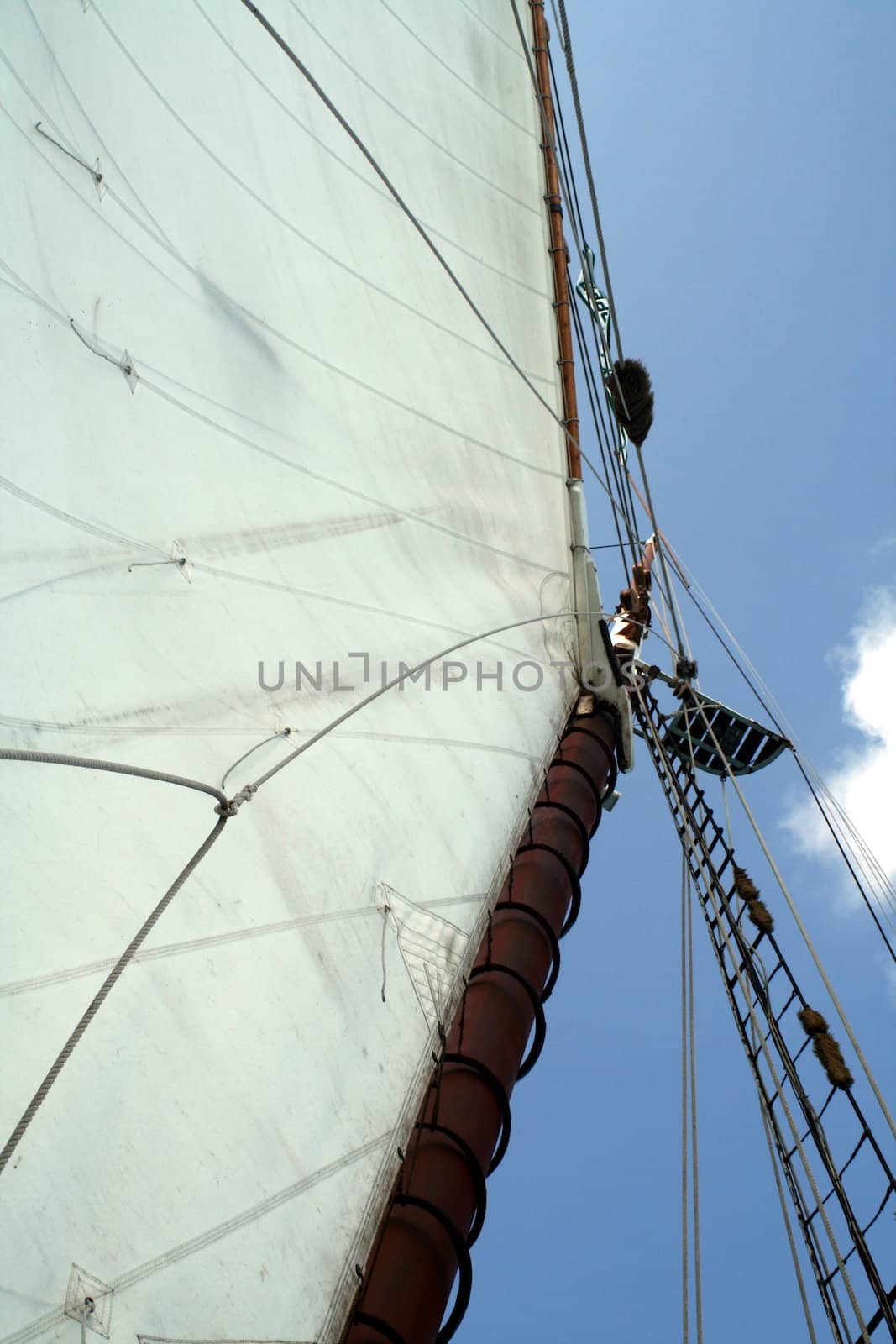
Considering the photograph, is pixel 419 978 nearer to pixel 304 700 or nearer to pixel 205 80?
pixel 304 700

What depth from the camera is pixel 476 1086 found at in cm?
258

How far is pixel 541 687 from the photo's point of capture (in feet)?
13.0

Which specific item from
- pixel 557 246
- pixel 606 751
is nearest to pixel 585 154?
pixel 557 246

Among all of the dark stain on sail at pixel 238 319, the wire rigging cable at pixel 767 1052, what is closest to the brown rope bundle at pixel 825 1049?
the wire rigging cable at pixel 767 1052

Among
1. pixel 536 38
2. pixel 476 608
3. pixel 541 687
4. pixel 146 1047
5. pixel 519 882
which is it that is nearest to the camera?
pixel 146 1047

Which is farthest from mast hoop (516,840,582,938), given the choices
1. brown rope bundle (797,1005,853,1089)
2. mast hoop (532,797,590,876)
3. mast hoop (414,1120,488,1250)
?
brown rope bundle (797,1005,853,1089)

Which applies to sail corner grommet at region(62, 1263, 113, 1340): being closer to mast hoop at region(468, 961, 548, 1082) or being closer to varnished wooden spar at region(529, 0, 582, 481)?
mast hoop at region(468, 961, 548, 1082)

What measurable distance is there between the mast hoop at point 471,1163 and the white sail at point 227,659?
12 cm

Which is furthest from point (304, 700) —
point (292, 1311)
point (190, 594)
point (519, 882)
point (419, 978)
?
point (292, 1311)

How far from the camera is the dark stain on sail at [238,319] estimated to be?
300cm

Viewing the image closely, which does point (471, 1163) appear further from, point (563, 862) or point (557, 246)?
point (557, 246)

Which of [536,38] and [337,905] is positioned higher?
[536,38]

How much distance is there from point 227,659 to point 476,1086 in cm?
117

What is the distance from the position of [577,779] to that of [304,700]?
4.59 ft
